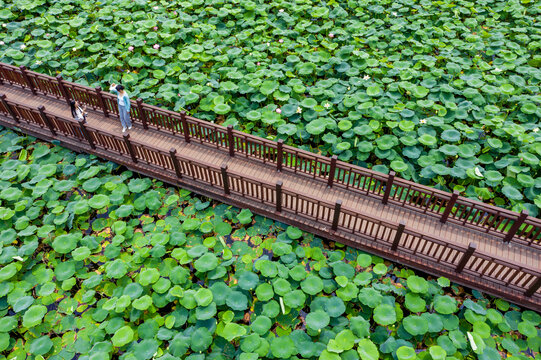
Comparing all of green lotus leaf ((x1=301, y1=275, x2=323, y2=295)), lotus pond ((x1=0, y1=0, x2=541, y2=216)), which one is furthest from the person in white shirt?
green lotus leaf ((x1=301, y1=275, x2=323, y2=295))

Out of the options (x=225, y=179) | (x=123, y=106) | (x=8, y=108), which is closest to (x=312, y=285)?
(x=225, y=179)

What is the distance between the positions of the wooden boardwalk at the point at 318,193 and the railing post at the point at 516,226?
3 cm

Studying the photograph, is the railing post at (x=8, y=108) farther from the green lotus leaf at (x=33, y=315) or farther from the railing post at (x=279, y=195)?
the railing post at (x=279, y=195)

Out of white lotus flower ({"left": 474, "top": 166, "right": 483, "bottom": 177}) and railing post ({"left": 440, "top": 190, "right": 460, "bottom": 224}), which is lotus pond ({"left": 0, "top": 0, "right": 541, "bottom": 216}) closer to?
white lotus flower ({"left": 474, "top": 166, "right": 483, "bottom": 177})

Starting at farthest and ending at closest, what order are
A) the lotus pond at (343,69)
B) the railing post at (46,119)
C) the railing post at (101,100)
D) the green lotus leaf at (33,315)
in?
the railing post at (101,100) < the railing post at (46,119) < the lotus pond at (343,69) < the green lotus leaf at (33,315)

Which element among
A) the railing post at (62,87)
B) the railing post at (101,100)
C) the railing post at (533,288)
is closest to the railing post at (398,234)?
the railing post at (533,288)

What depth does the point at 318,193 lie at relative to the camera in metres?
8.78

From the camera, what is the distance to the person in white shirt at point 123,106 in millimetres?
9601

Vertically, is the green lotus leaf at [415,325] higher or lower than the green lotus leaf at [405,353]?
higher

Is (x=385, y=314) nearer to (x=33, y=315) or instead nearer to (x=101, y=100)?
(x=33, y=315)

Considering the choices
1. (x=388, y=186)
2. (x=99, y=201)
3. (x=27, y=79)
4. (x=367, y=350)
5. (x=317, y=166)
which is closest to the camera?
(x=367, y=350)

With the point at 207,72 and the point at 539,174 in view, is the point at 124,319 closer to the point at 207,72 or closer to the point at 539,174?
the point at 207,72

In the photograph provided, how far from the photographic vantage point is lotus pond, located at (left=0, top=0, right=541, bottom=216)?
31.9ft

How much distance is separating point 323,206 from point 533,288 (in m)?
4.27
